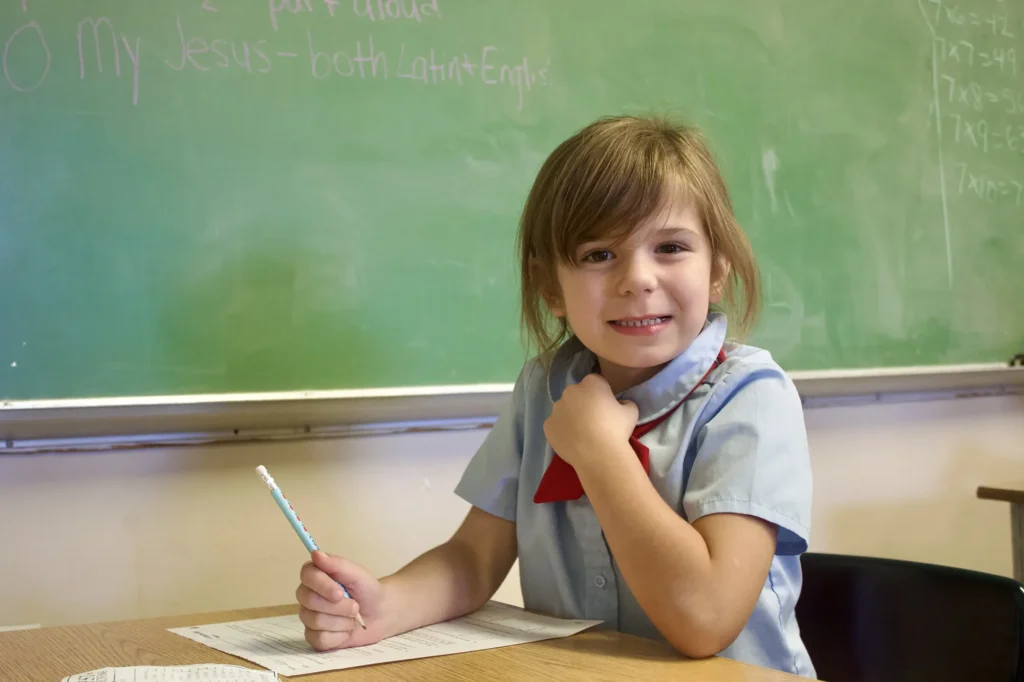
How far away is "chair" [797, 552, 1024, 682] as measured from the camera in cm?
103

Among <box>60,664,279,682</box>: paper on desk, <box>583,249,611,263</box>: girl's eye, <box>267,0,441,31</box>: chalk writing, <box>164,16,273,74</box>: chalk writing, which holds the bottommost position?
<box>60,664,279,682</box>: paper on desk

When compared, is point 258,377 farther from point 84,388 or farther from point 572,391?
point 572,391

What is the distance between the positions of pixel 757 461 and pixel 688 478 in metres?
0.10

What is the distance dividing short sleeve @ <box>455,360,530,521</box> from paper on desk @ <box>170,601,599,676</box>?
14 cm

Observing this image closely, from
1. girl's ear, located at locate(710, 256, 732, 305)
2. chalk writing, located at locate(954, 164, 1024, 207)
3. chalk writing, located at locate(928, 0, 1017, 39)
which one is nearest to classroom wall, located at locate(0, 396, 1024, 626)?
girl's ear, located at locate(710, 256, 732, 305)

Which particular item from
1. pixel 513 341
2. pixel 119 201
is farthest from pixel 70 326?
pixel 513 341

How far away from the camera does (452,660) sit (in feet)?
3.02

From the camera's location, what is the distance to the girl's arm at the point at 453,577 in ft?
3.50

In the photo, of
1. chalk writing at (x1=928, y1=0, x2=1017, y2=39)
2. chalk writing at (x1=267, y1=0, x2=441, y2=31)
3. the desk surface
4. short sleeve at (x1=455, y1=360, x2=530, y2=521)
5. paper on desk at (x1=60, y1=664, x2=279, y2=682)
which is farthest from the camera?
chalk writing at (x1=928, y1=0, x2=1017, y2=39)

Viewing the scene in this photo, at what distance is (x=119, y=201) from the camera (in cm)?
146

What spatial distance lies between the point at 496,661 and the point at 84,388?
84 cm

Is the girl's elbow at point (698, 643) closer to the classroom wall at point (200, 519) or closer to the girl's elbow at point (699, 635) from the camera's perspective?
the girl's elbow at point (699, 635)

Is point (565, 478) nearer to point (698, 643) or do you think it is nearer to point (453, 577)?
point (453, 577)

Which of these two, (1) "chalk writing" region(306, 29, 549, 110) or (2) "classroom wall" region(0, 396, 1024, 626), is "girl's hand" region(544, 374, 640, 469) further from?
(1) "chalk writing" region(306, 29, 549, 110)
